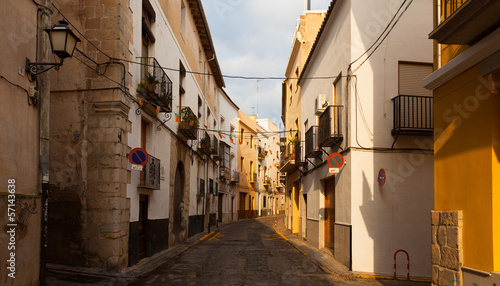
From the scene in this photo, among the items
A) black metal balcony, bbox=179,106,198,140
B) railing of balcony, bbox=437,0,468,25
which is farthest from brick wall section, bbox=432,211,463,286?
black metal balcony, bbox=179,106,198,140

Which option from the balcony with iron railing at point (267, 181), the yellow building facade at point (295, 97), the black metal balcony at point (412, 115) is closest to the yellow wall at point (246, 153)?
the balcony with iron railing at point (267, 181)

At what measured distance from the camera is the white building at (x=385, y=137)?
10273 mm

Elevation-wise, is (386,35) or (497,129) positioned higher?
(386,35)

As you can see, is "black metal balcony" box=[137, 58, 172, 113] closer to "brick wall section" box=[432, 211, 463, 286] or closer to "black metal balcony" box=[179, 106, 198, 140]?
"black metal balcony" box=[179, 106, 198, 140]

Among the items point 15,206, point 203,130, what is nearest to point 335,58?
point 15,206

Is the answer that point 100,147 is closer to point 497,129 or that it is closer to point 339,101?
point 339,101

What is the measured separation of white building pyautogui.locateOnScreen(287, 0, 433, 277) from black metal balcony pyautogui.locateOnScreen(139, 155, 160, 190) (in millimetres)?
5120

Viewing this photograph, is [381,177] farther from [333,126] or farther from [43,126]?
[43,126]

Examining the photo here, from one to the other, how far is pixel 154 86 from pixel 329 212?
7.10 metres

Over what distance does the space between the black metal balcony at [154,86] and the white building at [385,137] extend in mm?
4995

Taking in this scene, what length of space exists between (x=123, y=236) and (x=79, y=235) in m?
0.95

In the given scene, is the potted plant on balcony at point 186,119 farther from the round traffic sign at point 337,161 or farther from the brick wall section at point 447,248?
the brick wall section at point 447,248

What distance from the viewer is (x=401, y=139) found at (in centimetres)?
1058

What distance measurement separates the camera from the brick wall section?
17.9 feet
